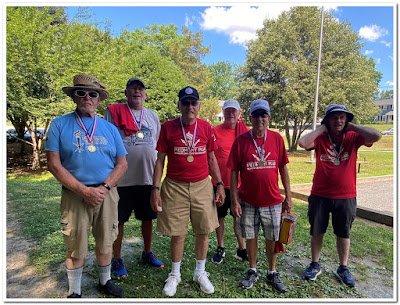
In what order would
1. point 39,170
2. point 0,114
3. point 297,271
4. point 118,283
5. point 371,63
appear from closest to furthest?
point 0,114
point 118,283
point 297,271
point 39,170
point 371,63

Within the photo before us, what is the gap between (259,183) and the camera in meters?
3.52

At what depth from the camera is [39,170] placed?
16.3 m

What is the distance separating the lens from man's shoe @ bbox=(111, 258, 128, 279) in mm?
3830

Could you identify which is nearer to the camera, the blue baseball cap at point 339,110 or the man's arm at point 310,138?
the blue baseball cap at point 339,110

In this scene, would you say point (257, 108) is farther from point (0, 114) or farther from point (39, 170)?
point (39, 170)

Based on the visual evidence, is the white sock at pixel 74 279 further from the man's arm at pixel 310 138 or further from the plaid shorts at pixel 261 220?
the man's arm at pixel 310 138

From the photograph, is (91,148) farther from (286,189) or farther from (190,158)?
(286,189)

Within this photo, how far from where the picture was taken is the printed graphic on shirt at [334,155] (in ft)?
12.2

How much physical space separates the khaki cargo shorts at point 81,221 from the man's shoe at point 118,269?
0.67 m

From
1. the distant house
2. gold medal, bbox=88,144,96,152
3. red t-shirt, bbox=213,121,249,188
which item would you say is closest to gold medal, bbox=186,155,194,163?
red t-shirt, bbox=213,121,249,188

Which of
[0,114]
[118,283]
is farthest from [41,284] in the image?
[0,114]

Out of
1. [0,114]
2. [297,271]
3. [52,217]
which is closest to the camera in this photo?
[0,114]

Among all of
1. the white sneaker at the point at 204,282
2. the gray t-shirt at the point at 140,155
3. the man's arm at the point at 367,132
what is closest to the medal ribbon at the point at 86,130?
the gray t-shirt at the point at 140,155

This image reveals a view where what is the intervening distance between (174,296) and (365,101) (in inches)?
892
